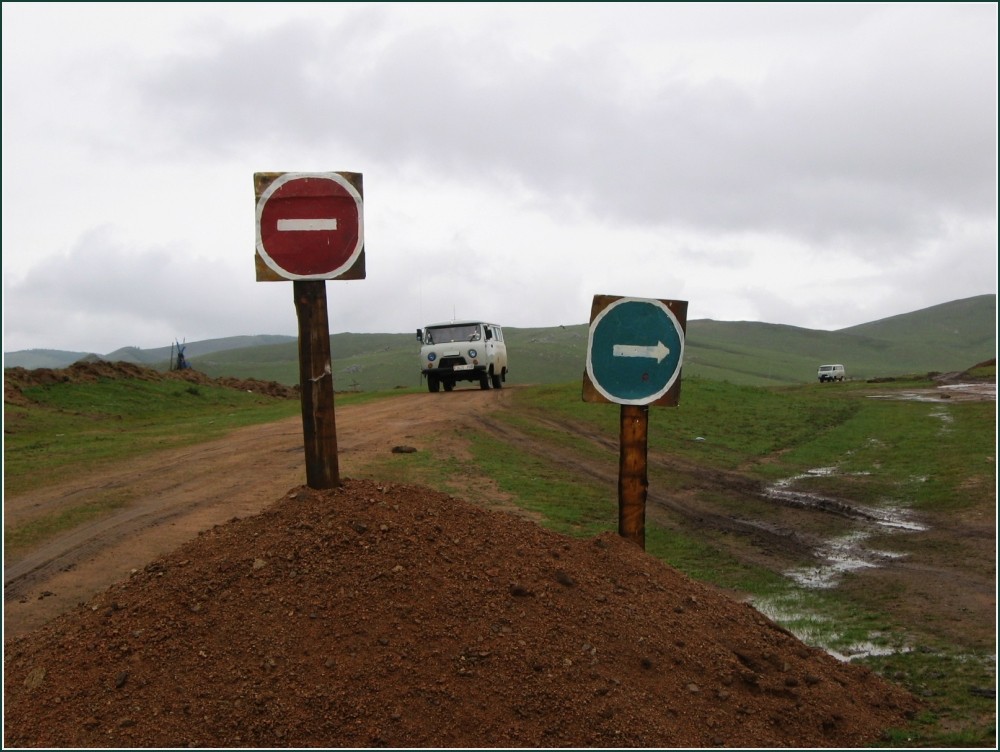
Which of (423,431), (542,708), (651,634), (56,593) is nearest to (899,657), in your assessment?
(651,634)

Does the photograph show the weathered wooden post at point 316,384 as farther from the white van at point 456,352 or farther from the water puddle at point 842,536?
the white van at point 456,352

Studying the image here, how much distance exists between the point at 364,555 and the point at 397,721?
128 cm

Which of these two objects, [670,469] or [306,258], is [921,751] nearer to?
[306,258]

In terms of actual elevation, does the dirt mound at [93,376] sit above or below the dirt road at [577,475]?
above

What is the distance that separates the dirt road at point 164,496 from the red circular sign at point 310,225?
11.8 feet

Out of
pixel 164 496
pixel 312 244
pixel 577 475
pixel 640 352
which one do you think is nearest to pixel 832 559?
pixel 577 475

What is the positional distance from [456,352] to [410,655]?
2426 centimetres

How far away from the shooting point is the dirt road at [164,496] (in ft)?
26.8

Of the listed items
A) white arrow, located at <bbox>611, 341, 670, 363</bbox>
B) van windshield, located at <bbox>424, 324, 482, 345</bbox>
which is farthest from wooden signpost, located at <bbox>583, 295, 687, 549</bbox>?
van windshield, located at <bbox>424, 324, 482, 345</bbox>

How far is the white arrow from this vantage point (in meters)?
6.57

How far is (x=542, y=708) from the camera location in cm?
461

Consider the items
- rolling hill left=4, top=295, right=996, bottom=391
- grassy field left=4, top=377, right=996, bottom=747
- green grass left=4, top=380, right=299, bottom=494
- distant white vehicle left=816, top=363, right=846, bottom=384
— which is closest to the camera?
grassy field left=4, top=377, right=996, bottom=747

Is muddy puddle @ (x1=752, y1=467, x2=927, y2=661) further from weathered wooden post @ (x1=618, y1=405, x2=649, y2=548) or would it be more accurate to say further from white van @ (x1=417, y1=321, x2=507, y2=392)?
white van @ (x1=417, y1=321, x2=507, y2=392)

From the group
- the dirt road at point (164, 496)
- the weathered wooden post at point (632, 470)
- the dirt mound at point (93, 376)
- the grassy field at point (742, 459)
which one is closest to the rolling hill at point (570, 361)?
the dirt mound at point (93, 376)
